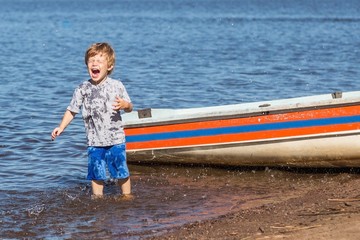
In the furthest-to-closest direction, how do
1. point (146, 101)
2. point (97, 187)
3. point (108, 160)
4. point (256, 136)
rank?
point (146, 101) < point (256, 136) < point (97, 187) < point (108, 160)

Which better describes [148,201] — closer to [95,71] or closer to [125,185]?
[125,185]

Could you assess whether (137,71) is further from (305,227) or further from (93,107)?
(305,227)

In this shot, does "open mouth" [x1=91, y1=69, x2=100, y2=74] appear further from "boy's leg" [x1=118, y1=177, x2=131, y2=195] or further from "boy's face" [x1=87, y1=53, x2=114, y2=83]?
"boy's leg" [x1=118, y1=177, x2=131, y2=195]

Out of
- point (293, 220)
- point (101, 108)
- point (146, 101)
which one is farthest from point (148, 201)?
point (146, 101)

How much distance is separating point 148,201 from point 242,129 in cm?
147

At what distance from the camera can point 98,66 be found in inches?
293

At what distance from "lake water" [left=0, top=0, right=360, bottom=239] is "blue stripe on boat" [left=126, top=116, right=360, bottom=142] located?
0.44 meters

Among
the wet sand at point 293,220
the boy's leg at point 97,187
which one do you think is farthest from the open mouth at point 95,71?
the wet sand at point 293,220

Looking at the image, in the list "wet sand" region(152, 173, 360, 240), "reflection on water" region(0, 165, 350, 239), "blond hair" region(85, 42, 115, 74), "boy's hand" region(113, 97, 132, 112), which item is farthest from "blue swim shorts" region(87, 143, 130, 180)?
"wet sand" region(152, 173, 360, 240)

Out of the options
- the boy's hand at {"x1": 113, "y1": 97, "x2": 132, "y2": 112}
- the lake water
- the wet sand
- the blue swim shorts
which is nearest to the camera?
the wet sand

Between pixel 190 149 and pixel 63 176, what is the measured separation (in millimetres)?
1501

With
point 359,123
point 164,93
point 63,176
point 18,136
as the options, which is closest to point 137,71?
point 164,93

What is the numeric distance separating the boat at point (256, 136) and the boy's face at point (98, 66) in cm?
198

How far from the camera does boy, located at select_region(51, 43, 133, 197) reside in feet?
24.4
